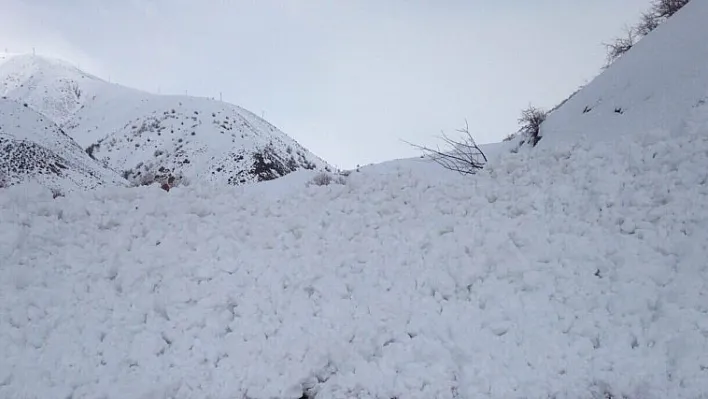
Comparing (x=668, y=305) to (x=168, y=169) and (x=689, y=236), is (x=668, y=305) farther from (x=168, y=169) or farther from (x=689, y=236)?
(x=168, y=169)

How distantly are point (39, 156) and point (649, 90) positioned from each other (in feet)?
81.1

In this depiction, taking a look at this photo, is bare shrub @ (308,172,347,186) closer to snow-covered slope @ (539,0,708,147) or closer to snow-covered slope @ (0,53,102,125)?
snow-covered slope @ (539,0,708,147)

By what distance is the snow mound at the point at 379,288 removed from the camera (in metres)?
5.14

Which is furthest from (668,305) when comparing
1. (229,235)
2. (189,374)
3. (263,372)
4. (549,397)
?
(229,235)

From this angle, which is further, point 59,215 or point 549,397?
point 59,215

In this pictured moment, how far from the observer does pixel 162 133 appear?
44.1m

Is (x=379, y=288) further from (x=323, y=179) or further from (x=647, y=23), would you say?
(x=647, y=23)

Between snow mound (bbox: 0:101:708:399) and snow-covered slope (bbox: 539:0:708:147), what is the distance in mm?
875

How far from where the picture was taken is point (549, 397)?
488 cm

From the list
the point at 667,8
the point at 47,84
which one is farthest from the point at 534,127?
the point at 47,84

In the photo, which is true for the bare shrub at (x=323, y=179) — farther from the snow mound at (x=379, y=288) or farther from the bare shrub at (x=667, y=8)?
the bare shrub at (x=667, y=8)

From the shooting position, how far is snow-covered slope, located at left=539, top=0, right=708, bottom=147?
9.67 m

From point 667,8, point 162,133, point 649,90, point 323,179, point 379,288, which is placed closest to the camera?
point 379,288

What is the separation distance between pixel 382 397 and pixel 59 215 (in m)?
5.93
